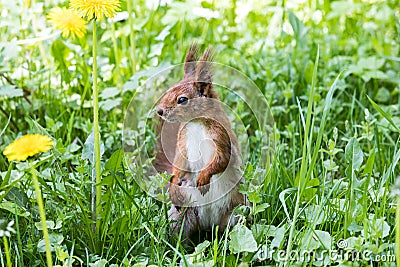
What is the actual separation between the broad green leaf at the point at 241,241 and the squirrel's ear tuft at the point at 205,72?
0.38 meters

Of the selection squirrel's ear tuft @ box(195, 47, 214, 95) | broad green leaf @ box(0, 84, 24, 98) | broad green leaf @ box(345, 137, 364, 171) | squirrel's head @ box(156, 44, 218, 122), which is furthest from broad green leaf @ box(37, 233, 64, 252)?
broad green leaf @ box(0, 84, 24, 98)

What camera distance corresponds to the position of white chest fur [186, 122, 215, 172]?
66.9 inches

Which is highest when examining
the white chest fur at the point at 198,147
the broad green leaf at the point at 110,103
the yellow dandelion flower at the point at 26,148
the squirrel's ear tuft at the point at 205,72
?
the squirrel's ear tuft at the point at 205,72

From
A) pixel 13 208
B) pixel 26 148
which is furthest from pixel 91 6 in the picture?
pixel 13 208

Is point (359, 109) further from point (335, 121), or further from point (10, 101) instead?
point (10, 101)

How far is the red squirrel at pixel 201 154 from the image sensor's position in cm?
170

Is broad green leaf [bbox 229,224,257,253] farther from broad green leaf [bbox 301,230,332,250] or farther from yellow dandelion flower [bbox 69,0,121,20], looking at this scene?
yellow dandelion flower [bbox 69,0,121,20]

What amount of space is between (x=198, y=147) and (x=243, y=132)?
0.40 meters

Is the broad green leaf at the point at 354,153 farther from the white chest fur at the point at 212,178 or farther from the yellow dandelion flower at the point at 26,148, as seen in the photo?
the yellow dandelion flower at the point at 26,148

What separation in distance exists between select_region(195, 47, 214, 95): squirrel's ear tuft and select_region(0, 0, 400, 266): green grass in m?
0.25

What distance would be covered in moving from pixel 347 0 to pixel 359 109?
1104mm

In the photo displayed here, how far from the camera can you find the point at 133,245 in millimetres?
1666

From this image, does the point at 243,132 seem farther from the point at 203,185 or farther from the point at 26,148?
the point at 26,148

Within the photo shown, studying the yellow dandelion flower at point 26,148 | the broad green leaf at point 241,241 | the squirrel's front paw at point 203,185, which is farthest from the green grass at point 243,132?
the yellow dandelion flower at point 26,148
